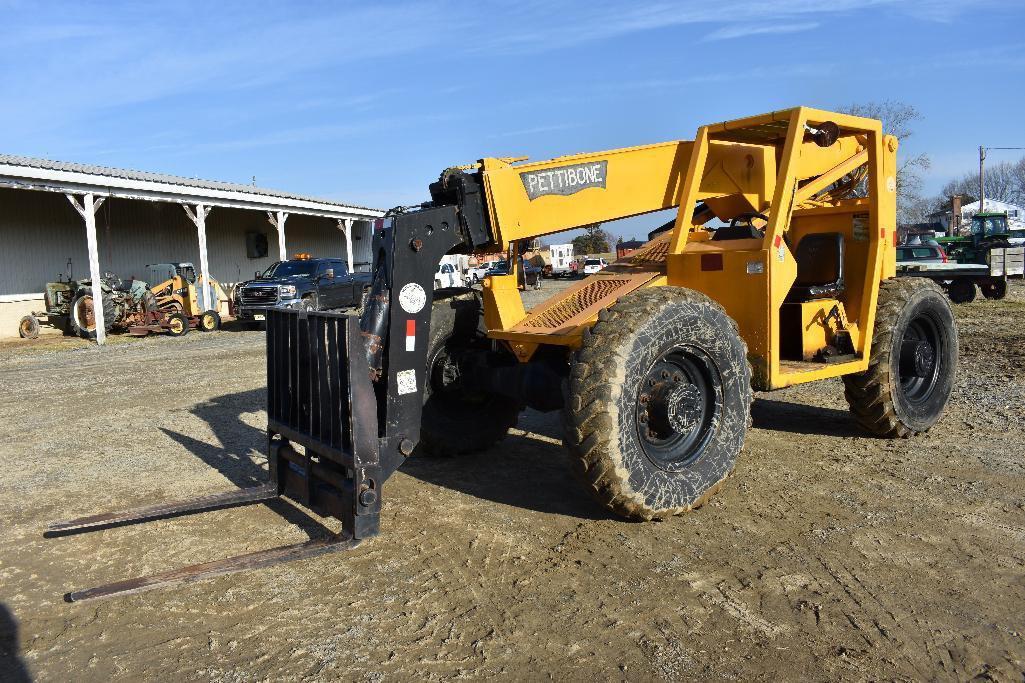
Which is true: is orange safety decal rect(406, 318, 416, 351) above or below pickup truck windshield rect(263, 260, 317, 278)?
below

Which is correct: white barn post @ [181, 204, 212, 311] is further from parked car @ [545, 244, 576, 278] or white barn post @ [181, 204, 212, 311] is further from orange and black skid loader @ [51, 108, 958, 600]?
parked car @ [545, 244, 576, 278]

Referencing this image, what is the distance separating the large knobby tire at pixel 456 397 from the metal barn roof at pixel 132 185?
1602cm

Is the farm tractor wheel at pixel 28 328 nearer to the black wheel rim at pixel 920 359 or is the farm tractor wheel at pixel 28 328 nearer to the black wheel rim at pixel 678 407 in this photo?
the black wheel rim at pixel 678 407

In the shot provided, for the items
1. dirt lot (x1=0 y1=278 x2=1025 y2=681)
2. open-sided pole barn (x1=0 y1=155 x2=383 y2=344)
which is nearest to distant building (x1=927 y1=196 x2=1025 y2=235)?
open-sided pole barn (x1=0 y1=155 x2=383 y2=344)

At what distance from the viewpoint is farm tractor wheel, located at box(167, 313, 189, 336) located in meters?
20.7

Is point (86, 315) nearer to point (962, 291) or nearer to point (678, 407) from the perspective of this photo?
point (678, 407)

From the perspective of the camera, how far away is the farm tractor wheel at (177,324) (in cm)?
2066

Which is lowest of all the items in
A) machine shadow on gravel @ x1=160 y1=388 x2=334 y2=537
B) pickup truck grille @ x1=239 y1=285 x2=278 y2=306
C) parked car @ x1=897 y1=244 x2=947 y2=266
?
machine shadow on gravel @ x1=160 y1=388 x2=334 y2=537

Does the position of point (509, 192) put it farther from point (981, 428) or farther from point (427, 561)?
point (981, 428)

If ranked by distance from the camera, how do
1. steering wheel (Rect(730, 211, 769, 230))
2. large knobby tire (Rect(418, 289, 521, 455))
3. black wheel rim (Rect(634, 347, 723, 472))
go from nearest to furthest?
black wheel rim (Rect(634, 347, 723, 472)) < large knobby tire (Rect(418, 289, 521, 455)) < steering wheel (Rect(730, 211, 769, 230))

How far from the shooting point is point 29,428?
27.7 ft

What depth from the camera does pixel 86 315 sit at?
20141 mm

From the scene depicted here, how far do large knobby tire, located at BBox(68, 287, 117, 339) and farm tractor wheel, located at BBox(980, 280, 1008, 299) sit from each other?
876 inches

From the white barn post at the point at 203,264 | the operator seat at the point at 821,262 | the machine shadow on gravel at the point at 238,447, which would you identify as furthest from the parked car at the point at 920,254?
the white barn post at the point at 203,264
